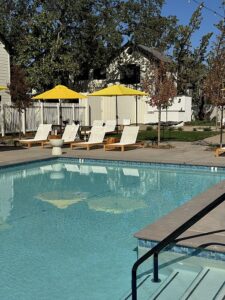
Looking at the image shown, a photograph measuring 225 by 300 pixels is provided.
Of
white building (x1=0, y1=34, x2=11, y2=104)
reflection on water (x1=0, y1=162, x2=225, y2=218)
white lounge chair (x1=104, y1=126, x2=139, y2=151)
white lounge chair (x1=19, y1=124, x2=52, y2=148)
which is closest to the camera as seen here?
reflection on water (x1=0, y1=162, x2=225, y2=218)

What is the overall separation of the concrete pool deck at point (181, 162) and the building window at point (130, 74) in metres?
15.5

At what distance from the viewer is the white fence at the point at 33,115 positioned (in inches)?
835

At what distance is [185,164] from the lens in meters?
12.0

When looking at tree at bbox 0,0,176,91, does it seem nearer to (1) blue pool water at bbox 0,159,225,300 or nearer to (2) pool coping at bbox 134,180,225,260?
(1) blue pool water at bbox 0,159,225,300

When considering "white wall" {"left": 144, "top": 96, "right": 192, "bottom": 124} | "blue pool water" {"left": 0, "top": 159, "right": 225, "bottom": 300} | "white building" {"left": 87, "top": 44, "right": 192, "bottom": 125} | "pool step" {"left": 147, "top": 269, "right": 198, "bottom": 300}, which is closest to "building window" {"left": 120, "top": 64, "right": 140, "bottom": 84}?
"white building" {"left": 87, "top": 44, "right": 192, "bottom": 125}

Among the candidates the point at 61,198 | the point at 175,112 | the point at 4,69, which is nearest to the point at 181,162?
the point at 61,198

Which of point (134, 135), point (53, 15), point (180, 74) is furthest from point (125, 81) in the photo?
point (134, 135)

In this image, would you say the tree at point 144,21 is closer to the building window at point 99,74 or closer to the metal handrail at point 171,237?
the building window at point 99,74

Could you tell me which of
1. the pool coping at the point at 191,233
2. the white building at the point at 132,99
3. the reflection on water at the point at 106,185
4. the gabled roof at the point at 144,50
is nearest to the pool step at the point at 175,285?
the pool coping at the point at 191,233

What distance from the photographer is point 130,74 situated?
3209 centimetres

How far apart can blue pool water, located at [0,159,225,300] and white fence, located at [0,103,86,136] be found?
27.5ft

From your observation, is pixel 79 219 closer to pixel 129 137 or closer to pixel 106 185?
pixel 106 185

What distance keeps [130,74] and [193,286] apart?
93.9 feet

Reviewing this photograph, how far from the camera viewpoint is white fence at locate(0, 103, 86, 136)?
835 inches
